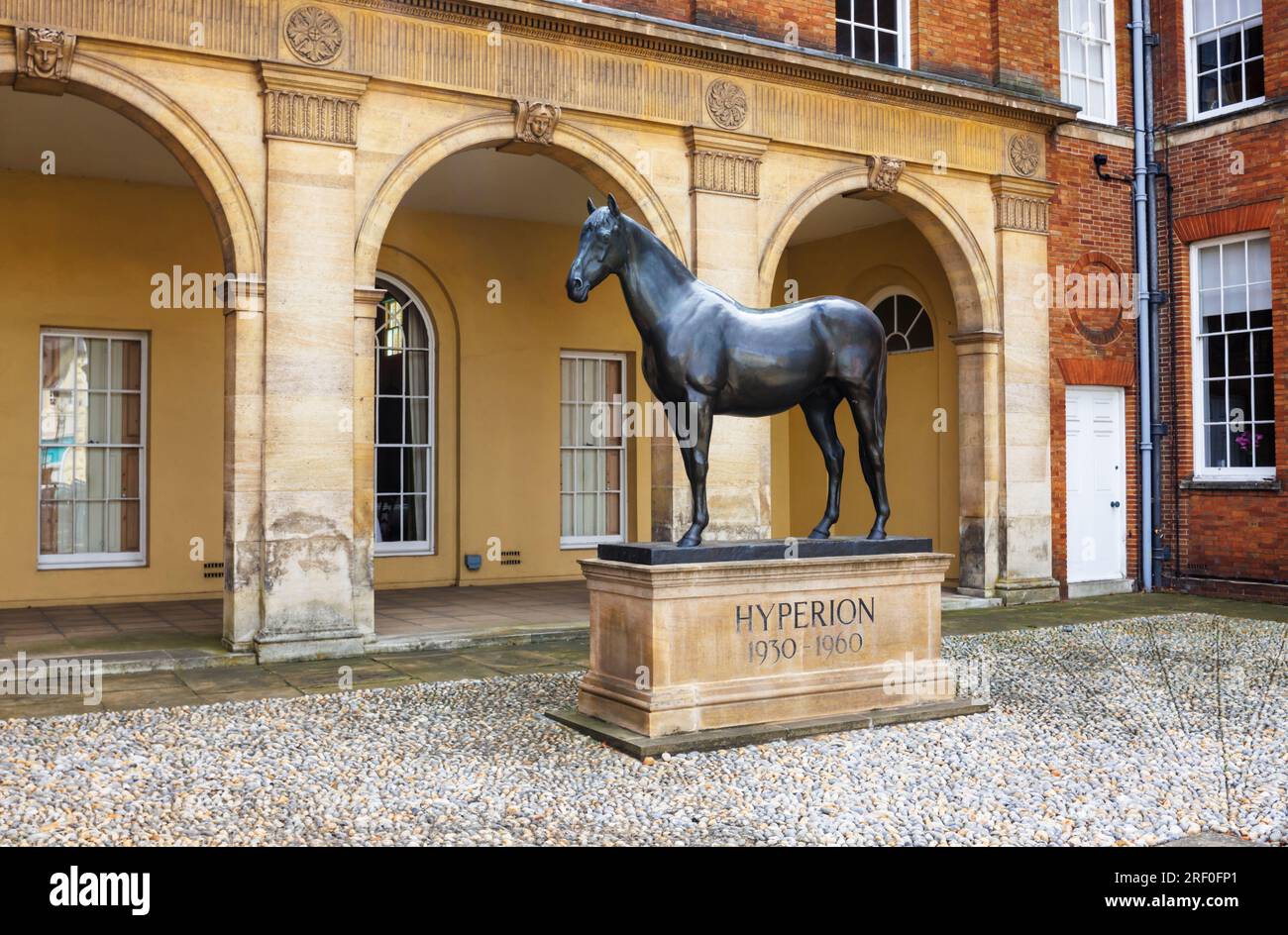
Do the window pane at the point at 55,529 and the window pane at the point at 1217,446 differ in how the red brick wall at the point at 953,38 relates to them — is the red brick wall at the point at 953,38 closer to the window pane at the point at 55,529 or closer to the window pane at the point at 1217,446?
the window pane at the point at 1217,446

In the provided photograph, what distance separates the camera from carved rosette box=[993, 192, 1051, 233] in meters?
12.0

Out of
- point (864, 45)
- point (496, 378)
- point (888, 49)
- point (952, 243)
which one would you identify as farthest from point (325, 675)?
point (888, 49)

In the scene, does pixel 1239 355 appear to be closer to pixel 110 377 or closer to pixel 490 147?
pixel 490 147

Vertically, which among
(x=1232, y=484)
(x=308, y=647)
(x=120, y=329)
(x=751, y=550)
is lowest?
(x=308, y=647)

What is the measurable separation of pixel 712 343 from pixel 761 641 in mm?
1629

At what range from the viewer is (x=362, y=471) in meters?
8.73

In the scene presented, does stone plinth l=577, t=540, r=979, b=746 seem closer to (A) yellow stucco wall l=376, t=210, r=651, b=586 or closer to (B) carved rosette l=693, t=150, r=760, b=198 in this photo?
(B) carved rosette l=693, t=150, r=760, b=198

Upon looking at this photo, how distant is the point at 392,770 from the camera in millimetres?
5457

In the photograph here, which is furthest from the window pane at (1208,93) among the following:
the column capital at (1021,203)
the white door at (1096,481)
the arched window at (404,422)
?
the arched window at (404,422)

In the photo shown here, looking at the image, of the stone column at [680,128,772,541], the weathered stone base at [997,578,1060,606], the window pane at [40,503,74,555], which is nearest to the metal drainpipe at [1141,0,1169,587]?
the weathered stone base at [997,578,1060,606]

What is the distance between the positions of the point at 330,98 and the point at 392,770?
17.8 ft

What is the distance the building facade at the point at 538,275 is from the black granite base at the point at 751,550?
333 centimetres

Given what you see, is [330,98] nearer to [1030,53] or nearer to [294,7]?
[294,7]

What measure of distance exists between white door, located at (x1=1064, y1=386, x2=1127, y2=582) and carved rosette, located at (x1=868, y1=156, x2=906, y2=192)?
3.28 metres
